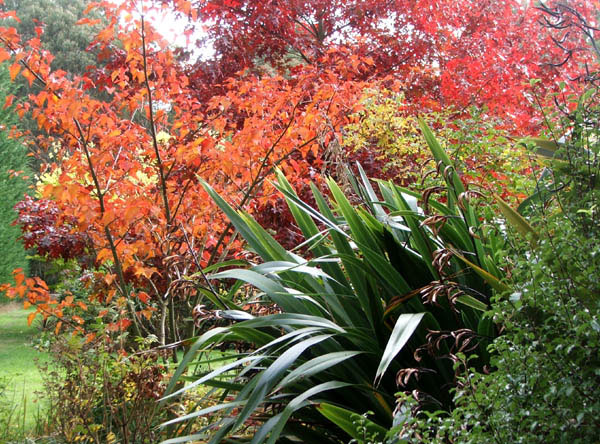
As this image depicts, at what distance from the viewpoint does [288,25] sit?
25.1 ft

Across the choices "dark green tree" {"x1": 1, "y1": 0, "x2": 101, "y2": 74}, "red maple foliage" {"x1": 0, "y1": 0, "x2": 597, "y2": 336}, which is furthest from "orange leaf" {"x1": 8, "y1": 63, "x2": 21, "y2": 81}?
"dark green tree" {"x1": 1, "y1": 0, "x2": 101, "y2": 74}

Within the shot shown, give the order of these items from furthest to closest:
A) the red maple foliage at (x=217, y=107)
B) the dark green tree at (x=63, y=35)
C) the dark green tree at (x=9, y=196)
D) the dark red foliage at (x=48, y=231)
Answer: the dark green tree at (x=63, y=35) → the dark green tree at (x=9, y=196) → the dark red foliage at (x=48, y=231) → the red maple foliage at (x=217, y=107)

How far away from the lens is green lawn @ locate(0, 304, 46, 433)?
6.35m

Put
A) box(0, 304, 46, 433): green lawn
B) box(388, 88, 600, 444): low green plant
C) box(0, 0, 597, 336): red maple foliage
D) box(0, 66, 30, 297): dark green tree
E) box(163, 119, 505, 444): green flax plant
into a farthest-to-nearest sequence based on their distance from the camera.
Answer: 1. box(0, 66, 30, 297): dark green tree
2. box(0, 304, 46, 433): green lawn
3. box(0, 0, 597, 336): red maple foliage
4. box(163, 119, 505, 444): green flax plant
5. box(388, 88, 600, 444): low green plant

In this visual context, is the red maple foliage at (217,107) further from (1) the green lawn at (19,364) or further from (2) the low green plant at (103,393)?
(1) the green lawn at (19,364)

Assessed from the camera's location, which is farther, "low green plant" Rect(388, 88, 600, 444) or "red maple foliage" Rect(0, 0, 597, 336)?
"red maple foliage" Rect(0, 0, 597, 336)

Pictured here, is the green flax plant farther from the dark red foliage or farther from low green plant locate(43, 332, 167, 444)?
the dark red foliage

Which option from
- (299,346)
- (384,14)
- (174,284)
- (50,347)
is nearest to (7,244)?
(384,14)

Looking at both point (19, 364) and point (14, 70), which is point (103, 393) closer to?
point (14, 70)

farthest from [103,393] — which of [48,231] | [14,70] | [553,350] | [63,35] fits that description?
[63,35]

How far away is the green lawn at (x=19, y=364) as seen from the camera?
6.35 meters

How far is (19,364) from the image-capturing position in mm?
9555

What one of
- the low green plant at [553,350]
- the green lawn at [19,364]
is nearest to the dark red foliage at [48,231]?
the green lawn at [19,364]

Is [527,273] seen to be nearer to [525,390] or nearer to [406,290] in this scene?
[525,390]
